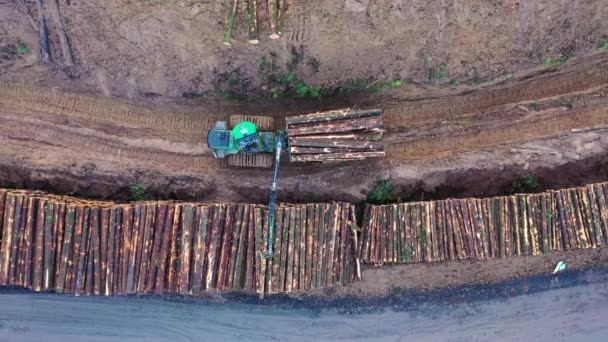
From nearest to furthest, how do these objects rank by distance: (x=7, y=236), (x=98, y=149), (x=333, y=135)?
(x=7, y=236) → (x=333, y=135) → (x=98, y=149)

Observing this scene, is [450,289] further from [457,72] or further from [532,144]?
[457,72]

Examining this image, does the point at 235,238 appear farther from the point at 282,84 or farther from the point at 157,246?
the point at 282,84

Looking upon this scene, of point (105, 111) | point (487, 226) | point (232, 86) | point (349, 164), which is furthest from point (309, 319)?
point (105, 111)

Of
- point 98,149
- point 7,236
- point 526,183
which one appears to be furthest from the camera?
point 526,183

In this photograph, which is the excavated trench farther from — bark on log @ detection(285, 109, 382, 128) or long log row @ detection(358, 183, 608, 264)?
bark on log @ detection(285, 109, 382, 128)

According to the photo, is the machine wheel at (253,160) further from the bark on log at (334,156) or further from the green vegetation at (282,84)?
the green vegetation at (282,84)

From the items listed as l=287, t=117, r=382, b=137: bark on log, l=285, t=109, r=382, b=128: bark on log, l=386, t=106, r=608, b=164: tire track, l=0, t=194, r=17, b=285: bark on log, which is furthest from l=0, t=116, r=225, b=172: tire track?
l=386, t=106, r=608, b=164: tire track

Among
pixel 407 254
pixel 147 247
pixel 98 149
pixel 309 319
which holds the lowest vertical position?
pixel 309 319
